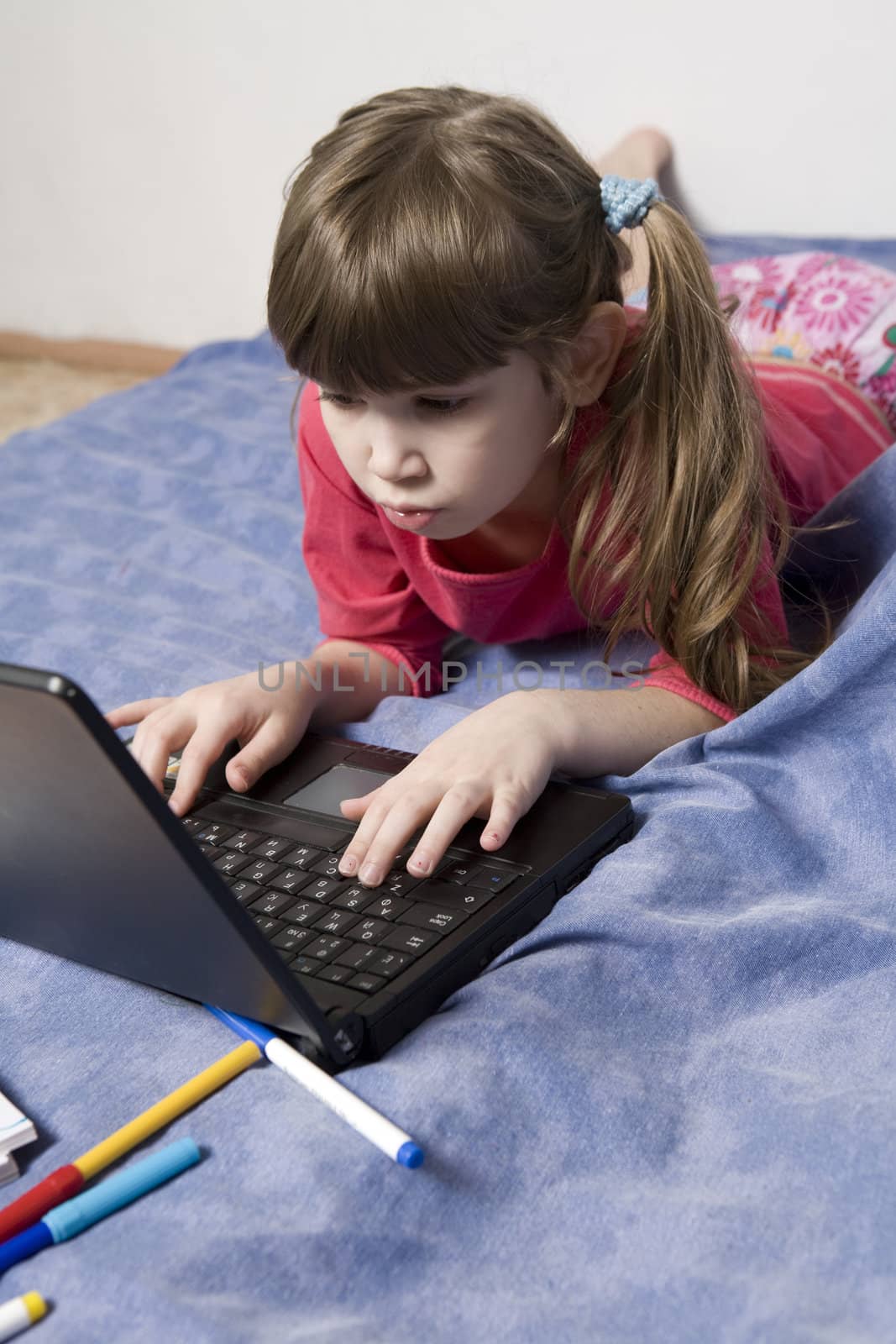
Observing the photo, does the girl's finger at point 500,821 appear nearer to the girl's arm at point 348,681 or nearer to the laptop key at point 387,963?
the laptop key at point 387,963

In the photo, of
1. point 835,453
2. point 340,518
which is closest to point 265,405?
point 340,518

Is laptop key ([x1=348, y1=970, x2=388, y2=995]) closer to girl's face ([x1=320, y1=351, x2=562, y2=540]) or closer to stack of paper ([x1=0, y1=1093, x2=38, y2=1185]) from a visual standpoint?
stack of paper ([x1=0, y1=1093, x2=38, y2=1185])

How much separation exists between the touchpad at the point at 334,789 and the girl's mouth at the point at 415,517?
0.52ft

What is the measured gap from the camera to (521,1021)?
54 cm

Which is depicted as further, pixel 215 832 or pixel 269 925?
pixel 215 832

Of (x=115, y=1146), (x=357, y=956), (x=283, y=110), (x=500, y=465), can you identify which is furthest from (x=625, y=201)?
(x=283, y=110)

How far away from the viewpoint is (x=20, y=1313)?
0.43m

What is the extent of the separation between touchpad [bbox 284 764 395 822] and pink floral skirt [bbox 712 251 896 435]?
662mm

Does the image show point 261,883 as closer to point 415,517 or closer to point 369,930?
point 369,930

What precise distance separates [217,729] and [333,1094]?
32cm

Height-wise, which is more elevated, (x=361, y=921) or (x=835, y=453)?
(x=361, y=921)

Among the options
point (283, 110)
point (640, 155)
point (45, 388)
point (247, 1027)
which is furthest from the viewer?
point (45, 388)

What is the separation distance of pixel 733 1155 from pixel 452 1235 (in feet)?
0.36

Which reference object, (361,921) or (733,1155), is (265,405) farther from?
(733,1155)
